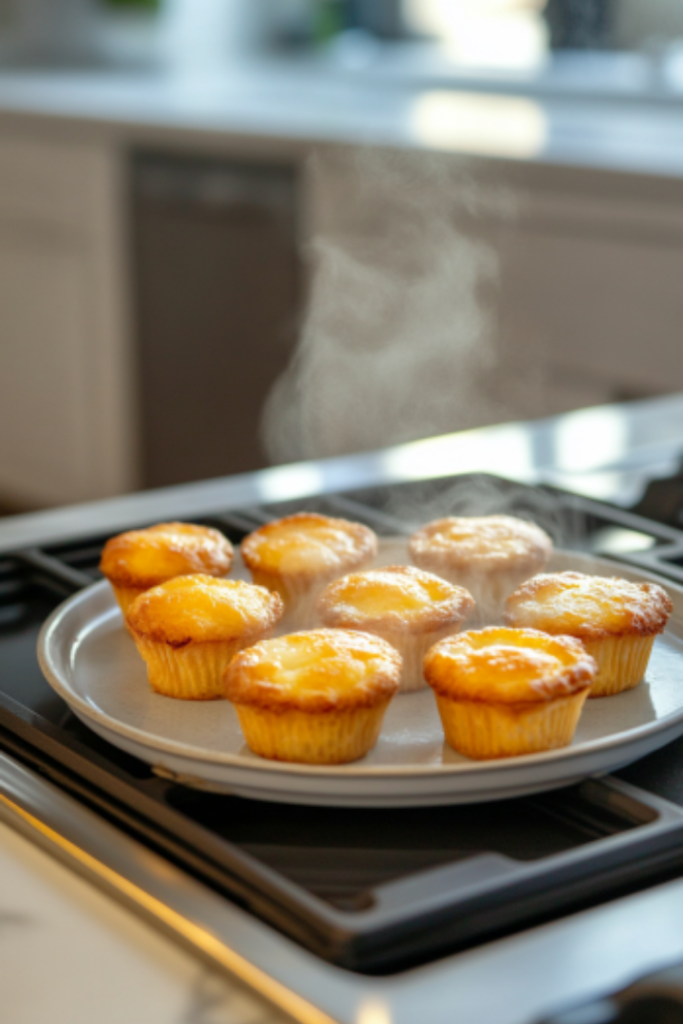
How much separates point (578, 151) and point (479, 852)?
2.31m

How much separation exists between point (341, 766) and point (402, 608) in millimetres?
218

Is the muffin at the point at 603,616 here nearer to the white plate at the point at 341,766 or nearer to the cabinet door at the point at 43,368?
the white plate at the point at 341,766

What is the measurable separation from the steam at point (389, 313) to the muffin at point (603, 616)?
2068 mm

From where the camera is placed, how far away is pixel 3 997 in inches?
20.1

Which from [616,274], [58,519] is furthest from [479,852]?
[616,274]

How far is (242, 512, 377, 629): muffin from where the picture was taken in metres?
0.94

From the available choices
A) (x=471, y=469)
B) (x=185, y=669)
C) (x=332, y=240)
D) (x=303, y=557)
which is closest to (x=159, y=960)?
(x=185, y=669)

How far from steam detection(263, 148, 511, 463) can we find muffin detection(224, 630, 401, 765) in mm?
2197

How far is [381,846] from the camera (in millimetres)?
608

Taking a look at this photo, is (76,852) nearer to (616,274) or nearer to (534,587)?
(534,587)

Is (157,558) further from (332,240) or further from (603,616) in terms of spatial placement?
(332,240)

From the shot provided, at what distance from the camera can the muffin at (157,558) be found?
36.3 inches

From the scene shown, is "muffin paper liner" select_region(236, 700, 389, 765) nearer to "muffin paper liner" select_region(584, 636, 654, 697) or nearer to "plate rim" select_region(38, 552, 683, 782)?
"plate rim" select_region(38, 552, 683, 782)

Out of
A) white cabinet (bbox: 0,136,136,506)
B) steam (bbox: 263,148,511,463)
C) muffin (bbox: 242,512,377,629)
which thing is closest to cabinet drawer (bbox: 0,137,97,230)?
white cabinet (bbox: 0,136,136,506)
